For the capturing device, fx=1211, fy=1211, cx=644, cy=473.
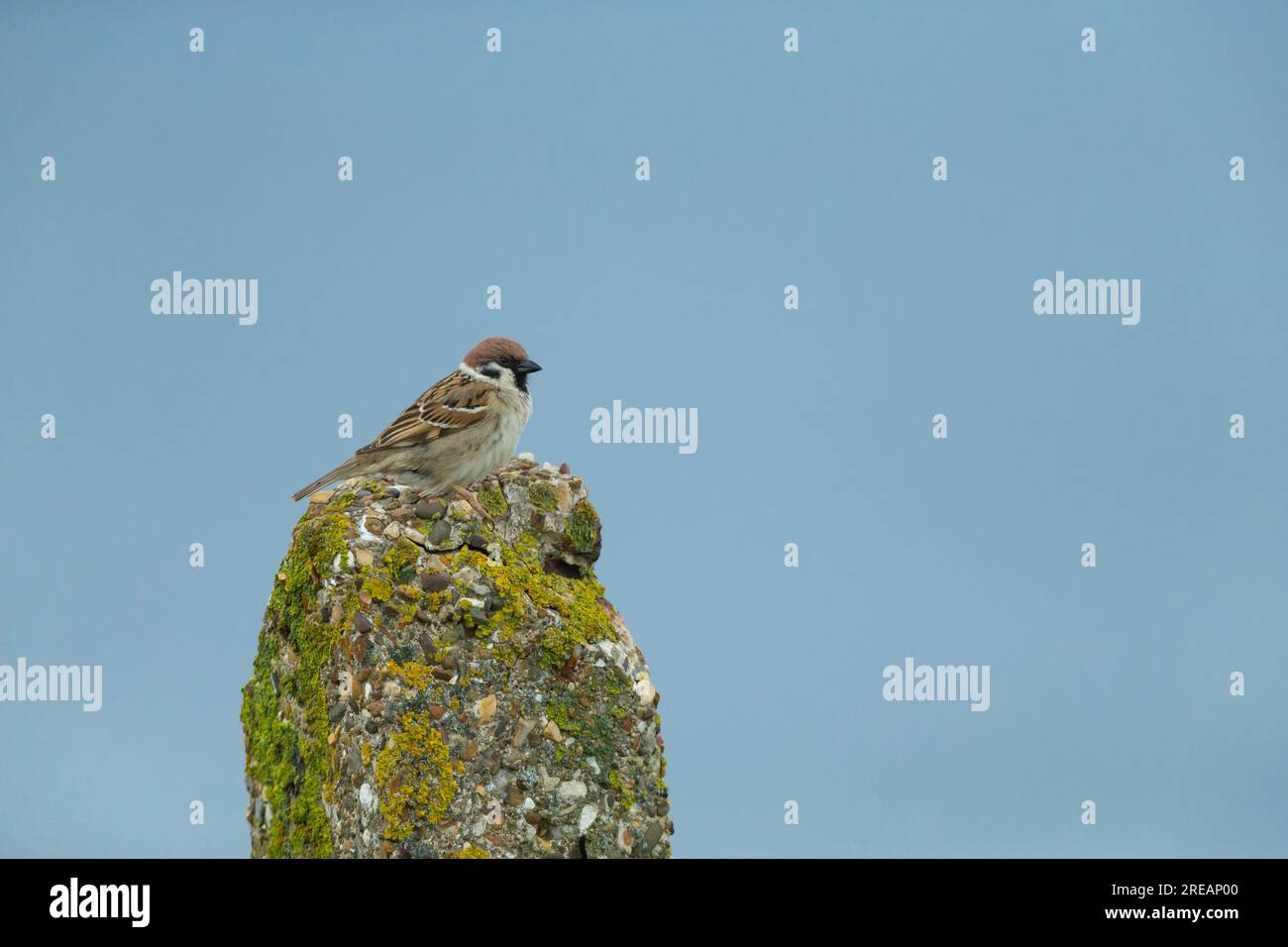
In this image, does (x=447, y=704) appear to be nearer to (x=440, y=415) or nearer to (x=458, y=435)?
(x=458, y=435)

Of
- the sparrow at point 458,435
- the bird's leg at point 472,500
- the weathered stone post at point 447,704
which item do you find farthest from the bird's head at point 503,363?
the weathered stone post at point 447,704

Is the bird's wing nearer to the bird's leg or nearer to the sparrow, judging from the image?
the sparrow

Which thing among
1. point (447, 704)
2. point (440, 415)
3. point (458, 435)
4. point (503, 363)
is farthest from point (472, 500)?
point (447, 704)

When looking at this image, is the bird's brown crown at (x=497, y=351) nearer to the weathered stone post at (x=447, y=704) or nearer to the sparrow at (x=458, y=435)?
the sparrow at (x=458, y=435)

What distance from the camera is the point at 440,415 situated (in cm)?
1006

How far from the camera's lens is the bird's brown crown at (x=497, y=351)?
10344 mm

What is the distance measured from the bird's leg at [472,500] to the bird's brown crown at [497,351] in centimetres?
127

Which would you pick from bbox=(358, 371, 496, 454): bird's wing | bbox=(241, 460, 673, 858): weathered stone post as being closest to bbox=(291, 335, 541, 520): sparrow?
bbox=(358, 371, 496, 454): bird's wing

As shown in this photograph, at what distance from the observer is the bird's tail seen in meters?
9.62

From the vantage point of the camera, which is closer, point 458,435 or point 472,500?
point 472,500

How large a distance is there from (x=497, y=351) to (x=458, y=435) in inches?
37.2

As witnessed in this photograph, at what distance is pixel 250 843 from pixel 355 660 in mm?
2301
